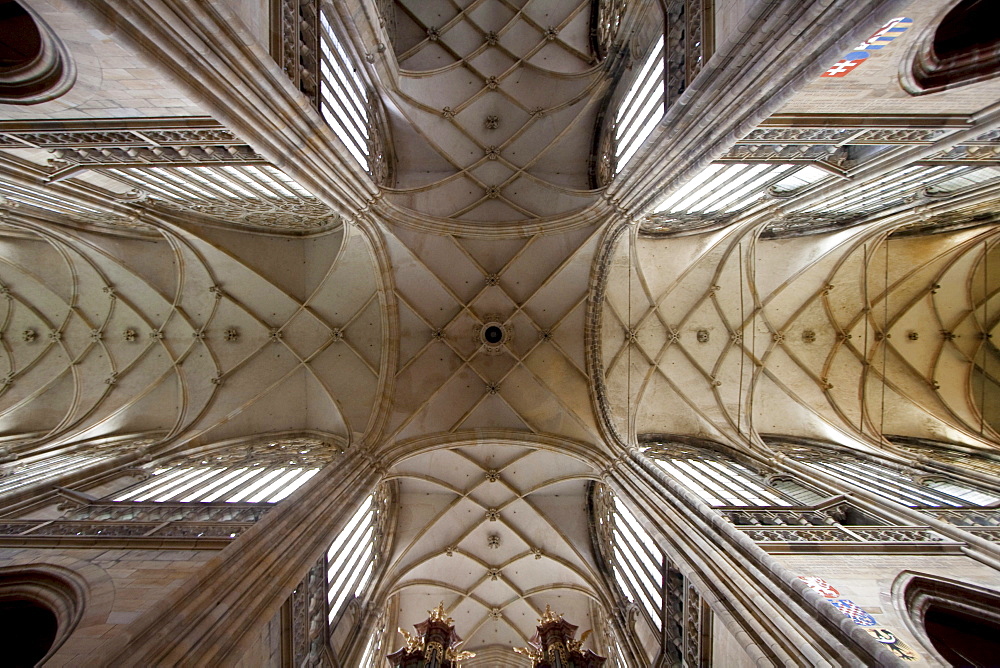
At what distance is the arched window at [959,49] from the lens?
6.27 m

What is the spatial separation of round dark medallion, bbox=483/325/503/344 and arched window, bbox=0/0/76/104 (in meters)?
12.6

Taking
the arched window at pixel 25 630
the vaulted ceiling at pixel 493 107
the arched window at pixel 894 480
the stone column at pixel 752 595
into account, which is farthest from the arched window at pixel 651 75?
the arched window at pixel 25 630

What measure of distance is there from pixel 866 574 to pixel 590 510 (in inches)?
427

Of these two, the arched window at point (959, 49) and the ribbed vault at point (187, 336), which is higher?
the arched window at point (959, 49)

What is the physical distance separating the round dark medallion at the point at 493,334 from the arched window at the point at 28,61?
12.6 metres

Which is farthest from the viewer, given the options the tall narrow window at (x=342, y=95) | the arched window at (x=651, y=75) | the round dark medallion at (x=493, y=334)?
the round dark medallion at (x=493, y=334)

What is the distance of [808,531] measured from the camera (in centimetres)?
902

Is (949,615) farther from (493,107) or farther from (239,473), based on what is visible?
(493,107)

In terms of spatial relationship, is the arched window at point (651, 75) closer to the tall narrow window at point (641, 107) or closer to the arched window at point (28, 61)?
the tall narrow window at point (641, 107)

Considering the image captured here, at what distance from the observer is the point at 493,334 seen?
17.5 meters

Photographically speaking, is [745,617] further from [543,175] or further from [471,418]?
[543,175]

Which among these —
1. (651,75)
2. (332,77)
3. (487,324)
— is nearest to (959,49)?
(651,75)

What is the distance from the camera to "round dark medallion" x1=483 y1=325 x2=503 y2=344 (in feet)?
57.5

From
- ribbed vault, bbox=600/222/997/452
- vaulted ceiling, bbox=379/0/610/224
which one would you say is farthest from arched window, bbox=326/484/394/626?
vaulted ceiling, bbox=379/0/610/224
